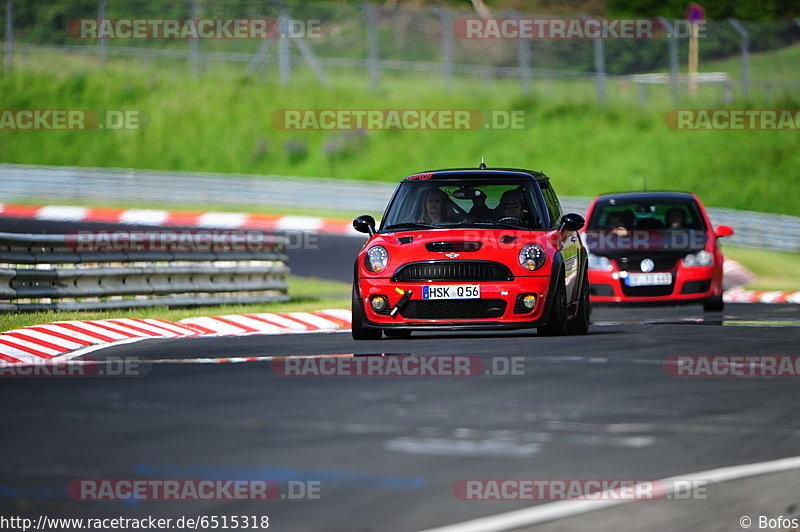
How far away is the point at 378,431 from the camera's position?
7.91m

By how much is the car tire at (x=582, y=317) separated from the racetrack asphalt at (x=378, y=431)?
1.94 meters

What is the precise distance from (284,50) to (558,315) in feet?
105

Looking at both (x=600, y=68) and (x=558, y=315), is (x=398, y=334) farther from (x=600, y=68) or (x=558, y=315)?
(x=600, y=68)

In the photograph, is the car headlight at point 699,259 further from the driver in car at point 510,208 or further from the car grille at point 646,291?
the driver in car at point 510,208

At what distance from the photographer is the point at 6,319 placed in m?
15.1

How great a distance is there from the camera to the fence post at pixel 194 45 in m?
40.2

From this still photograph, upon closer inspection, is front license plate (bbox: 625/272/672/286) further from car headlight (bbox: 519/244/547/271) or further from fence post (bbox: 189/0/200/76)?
fence post (bbox: 189/0/200/76)

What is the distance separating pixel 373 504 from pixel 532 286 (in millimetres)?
6646

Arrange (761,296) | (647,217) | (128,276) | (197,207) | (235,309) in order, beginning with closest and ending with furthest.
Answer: (128,276)
(235,309)
(647,217)
(761,296)
(197,207)

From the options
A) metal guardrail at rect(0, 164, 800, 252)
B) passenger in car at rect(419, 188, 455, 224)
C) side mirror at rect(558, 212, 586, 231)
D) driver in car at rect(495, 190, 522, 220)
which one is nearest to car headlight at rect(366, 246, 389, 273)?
passenger in car at rect(419, 188, 455, 224)

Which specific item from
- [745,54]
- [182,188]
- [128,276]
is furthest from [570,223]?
[745,54]

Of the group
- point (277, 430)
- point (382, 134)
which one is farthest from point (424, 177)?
point (382, 134)

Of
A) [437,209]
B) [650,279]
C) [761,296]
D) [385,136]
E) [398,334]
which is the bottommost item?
[761,296]

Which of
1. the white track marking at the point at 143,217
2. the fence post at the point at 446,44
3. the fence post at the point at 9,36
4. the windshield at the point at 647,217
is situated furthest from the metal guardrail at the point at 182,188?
the windshield at the point at 647,217
